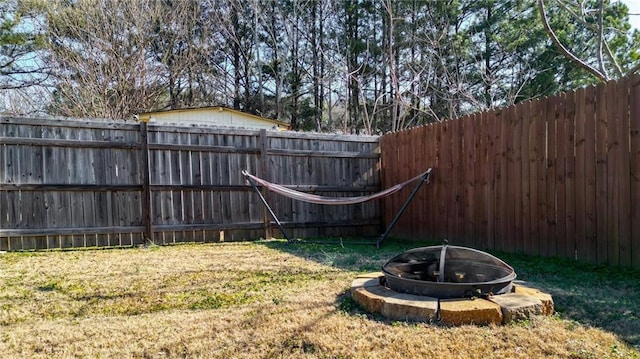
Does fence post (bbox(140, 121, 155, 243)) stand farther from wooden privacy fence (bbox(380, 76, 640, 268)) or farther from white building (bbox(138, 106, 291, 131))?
wooden privacy fence (bbox(380, 76, 640, 268))

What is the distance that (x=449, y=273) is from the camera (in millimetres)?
2477

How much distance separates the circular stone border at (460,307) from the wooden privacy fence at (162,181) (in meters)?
3.42

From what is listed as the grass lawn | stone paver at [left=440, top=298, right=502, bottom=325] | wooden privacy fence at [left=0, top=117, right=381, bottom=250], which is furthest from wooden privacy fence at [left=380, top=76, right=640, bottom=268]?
stone paver at [left=440, top=298, right=502, bottom=325]

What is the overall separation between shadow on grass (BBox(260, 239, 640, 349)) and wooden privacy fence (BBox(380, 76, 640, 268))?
0.21 metres

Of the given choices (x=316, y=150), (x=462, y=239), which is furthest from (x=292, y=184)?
(x=462, y=239)

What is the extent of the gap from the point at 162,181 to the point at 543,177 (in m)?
4.19

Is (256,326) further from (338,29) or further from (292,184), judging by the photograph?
(338,29)

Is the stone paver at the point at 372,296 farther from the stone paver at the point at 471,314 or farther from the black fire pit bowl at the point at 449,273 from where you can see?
the stone paver at the point at 471,314

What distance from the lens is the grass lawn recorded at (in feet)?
6.15

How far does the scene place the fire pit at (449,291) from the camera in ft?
6.89

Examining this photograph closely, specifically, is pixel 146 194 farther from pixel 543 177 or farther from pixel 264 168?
pixel 543 177

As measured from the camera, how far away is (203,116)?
8344 mm

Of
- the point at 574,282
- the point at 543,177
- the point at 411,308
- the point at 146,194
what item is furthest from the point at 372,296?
the point at 146,194

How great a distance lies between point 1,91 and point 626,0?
13.4 metres
